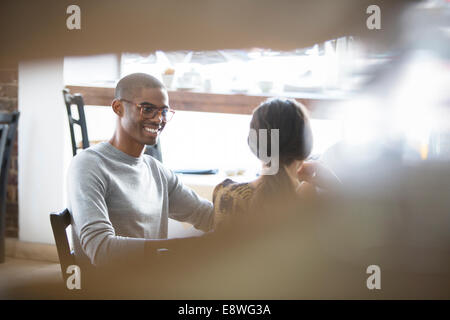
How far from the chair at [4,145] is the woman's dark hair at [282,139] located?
2.27 feet

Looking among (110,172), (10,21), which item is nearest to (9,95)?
(10,21)

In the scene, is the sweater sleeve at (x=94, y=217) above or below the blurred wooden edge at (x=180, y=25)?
below

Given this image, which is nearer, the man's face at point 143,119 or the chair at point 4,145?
the man's face at point 143,119

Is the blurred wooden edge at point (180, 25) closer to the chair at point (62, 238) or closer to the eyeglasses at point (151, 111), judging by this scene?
the eyeglasses at point (151, 111)

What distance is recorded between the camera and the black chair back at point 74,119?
1032mm

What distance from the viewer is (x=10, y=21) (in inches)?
35.1

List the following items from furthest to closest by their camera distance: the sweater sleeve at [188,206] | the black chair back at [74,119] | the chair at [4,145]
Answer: the chair at [4,145] → the black chair back at [74,119] → the sweater sleeve at [188,206]

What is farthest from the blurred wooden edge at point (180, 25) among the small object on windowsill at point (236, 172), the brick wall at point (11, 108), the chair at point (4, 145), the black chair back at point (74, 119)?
the chair at point (4, 145)

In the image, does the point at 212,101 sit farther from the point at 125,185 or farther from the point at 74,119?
the point at 74,119

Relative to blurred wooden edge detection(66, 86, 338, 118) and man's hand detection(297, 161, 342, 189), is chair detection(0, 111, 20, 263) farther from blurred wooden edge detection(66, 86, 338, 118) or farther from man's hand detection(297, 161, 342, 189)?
man's hand detection(297, 161, 342, 189)

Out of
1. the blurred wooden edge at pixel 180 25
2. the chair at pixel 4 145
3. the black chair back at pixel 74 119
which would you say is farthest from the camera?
the chair at pixel 4 145

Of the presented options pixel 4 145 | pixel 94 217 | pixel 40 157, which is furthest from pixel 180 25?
pixel 4 145

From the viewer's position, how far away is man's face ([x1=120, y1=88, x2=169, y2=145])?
85cm

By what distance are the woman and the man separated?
4.7 inches
